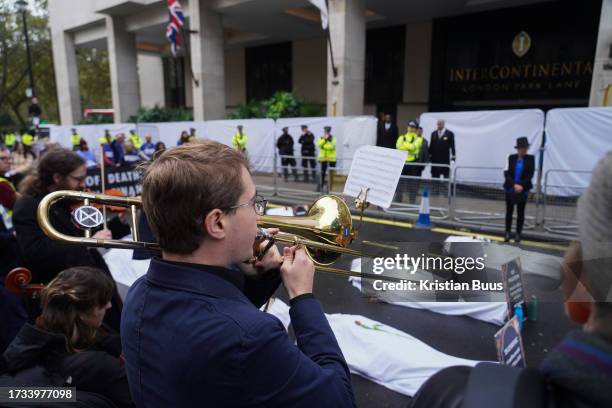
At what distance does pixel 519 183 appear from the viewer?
6961mm

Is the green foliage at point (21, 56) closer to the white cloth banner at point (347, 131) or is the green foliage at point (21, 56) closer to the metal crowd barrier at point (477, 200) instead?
the white cloth banner at point (347, 131)

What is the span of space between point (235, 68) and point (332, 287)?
25.8 m

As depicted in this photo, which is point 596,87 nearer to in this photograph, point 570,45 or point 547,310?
point 570,45

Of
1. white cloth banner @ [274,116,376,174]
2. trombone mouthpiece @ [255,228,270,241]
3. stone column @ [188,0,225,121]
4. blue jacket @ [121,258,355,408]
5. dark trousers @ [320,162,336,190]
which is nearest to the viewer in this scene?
blue jacket @ [121,258,355,408]

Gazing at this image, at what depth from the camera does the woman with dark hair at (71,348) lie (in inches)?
67.6

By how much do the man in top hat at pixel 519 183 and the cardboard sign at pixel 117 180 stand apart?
628 centimetres

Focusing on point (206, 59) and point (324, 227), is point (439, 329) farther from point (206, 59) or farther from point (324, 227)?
point (206, 59)

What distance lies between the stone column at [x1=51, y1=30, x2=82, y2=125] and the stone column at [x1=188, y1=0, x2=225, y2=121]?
40.4ft

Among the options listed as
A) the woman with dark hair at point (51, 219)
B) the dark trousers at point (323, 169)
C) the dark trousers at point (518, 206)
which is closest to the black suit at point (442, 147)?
the dark trousers at point (323, 169)

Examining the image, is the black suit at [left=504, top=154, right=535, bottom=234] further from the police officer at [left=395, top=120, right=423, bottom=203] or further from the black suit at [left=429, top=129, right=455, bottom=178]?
the black suit at [left=429, top=129, right=455, bottom=178]

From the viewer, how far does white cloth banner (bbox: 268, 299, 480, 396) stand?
2.95m

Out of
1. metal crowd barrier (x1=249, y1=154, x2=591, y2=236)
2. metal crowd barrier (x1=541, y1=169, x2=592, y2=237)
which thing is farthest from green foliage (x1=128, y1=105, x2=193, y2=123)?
metal crowd barrier (x1=541, y1=169, x2=592, y2=237)

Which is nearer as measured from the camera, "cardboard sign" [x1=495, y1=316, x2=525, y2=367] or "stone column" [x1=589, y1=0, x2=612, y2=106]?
"cardboard sign" [x1=495, y1=316, x2=525, y2=367]

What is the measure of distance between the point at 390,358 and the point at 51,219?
2.48m
